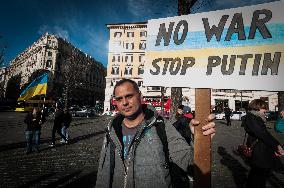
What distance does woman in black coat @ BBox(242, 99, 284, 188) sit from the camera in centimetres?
410

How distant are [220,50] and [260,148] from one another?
2489 mm

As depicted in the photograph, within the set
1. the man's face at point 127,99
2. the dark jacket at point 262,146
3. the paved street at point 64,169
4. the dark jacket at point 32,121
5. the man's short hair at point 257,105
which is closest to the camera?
the man's face at point 127,99

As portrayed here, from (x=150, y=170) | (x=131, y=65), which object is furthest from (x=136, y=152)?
(x=131, y=65)

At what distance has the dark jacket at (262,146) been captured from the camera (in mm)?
4086

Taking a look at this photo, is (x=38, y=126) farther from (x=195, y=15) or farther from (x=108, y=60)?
(x=108, y=60)

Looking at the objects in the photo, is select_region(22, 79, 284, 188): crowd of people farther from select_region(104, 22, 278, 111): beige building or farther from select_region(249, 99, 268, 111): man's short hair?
select_region(104, 22, 278, 111): beige building

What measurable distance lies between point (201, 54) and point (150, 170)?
1.18m

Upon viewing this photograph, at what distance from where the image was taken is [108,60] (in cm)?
→ 5809

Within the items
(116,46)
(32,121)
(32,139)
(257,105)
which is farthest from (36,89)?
(116,46)

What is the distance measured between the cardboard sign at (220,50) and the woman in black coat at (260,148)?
217 centimetres

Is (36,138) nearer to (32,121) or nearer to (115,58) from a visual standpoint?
(32,121)

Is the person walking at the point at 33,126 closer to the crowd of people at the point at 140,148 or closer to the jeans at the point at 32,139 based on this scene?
the jeans at the point at 32,139

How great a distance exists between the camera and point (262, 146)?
424 centimetres

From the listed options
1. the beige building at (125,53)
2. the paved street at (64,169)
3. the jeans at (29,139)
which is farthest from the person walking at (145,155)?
the beige building at (125,53)
